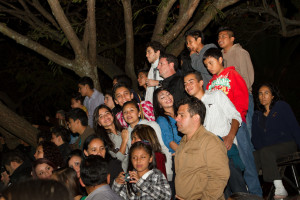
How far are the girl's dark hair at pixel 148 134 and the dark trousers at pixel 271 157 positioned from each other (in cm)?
148

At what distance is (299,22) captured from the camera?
1031cm

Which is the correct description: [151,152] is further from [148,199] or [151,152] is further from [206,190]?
[206,190]

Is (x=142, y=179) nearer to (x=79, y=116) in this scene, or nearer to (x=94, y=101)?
(x=79, y=116)

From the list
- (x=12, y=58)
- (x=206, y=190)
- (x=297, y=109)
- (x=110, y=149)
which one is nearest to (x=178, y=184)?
→ (x=206, y=190)

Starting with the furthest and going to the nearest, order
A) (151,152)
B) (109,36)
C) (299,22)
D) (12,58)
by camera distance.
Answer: (12,58), (109,36), (299,22), (151,152)

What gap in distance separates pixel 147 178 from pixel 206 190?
0.70m

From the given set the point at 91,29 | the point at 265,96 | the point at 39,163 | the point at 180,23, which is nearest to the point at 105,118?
the point at 39,163

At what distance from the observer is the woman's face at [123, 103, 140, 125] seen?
5.71 metres

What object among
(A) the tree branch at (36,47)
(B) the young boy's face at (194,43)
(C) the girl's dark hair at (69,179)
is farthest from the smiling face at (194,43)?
(A) the tree branch at (36,47)

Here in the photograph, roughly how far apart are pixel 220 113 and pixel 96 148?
166 cm

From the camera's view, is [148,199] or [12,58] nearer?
[148,199]

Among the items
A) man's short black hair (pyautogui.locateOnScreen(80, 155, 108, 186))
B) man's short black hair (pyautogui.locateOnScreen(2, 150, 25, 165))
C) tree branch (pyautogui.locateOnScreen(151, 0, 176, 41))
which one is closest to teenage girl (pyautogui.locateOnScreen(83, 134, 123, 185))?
man's short black hair (pyautogui.locateOnScreen(80, 155, 108, 186))

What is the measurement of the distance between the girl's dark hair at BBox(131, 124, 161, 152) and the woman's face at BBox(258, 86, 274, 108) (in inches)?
70.8

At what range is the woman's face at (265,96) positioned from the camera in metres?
6.01
